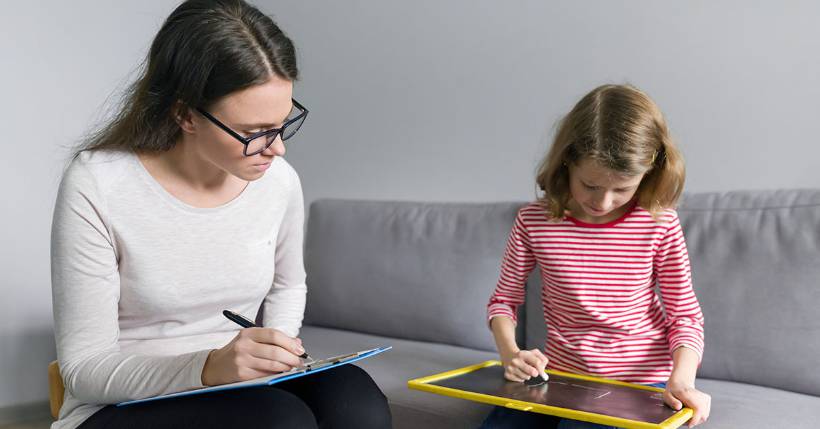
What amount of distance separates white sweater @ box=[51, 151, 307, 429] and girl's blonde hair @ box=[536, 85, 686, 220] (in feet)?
1.85

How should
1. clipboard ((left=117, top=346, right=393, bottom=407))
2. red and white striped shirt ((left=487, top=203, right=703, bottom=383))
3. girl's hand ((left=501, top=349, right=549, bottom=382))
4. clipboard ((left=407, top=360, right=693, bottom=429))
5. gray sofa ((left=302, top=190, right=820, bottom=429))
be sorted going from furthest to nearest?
gray sofa ((left=302, top=190, right=820, bottom=429)), red and white striped shirt ((left=487, top=203, right=703, bottom=383)), girl's hand ((left=501, top=349, right=549, bottom=382)), clipboard ((left=407, top=360, right=693, bottom=429)), clipboard ((left=117, top=346, right=393, bottom=407))

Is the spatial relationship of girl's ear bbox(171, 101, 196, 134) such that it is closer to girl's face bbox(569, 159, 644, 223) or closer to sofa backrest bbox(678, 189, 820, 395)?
girl's face bbox(569, 159, 644, 223)

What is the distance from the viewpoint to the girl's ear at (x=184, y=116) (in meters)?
1.30

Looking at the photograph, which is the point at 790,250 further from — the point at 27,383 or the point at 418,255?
the point at 27,383

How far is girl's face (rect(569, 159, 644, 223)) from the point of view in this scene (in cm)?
150

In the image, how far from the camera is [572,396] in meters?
1.33

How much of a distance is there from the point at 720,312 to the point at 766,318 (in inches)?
3.7

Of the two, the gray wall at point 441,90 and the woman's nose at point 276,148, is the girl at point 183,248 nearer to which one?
the woman's nose at point 276,148

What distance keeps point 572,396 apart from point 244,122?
0.70m

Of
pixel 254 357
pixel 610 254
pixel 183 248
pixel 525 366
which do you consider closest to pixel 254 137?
pixel 183 248

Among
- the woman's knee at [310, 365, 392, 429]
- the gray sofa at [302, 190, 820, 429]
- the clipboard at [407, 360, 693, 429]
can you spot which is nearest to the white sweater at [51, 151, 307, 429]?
the woman's knee at [310, 365, 392, 429]

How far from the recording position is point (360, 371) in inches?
54.1

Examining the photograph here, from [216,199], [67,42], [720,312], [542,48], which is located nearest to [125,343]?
[216,199]

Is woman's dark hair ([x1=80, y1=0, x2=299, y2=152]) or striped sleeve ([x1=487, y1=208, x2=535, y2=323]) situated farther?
striped sleeve ([x1=487, y1=208, x2=535, y2=323])
